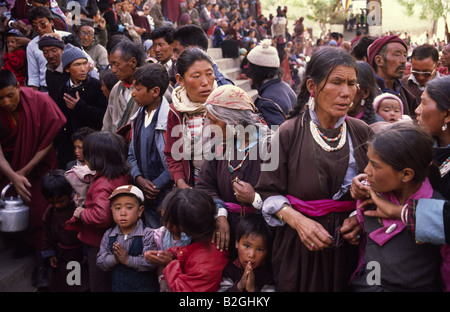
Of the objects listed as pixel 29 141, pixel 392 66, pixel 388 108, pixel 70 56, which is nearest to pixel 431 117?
pixel 388 108

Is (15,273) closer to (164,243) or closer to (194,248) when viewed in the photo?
(164,243)

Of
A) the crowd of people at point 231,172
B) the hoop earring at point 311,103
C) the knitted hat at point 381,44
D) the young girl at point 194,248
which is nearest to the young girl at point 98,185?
the crowd of people at point 231,172

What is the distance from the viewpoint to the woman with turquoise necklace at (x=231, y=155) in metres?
2.40

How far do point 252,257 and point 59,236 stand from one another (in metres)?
1.96

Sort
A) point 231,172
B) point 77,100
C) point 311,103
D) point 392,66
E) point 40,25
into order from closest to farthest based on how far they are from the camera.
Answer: point 311,103 < point 231,172 < point 392,66 < point 77,100 < point 40,25

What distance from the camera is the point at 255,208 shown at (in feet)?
7.63

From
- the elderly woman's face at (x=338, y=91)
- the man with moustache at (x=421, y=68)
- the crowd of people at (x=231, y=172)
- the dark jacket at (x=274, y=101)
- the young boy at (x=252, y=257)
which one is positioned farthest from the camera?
the man with moustache at (x=421, y=68)

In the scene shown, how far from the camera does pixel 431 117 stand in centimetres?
206

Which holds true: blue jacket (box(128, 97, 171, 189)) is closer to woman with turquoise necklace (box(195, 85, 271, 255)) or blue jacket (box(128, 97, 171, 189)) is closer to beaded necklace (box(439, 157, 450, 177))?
woman with turquoise necklace (box(195, 85, 271, 255))

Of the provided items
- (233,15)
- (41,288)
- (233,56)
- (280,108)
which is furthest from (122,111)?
(233,15)

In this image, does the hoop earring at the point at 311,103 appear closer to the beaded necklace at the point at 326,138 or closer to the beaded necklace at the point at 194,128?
the beaded necklace at the point at 326,138

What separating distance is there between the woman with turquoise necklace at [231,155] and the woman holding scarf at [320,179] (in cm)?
25

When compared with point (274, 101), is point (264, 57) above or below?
above

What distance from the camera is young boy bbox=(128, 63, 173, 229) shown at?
3.18 meters
